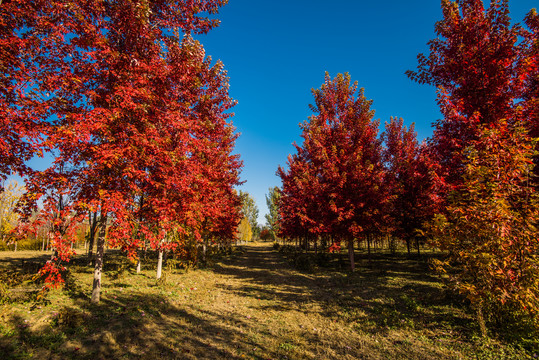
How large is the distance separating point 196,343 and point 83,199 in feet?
14.8

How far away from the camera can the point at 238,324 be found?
648 cm

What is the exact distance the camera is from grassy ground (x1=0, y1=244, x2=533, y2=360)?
4668 millimetres

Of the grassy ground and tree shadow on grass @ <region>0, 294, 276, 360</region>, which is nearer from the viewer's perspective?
tree shadow on grass @ <region>0, 294, 276, 360</region>

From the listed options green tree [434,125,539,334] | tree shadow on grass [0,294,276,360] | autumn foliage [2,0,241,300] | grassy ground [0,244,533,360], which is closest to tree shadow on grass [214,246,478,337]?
grassy ground [0,244,533,360]

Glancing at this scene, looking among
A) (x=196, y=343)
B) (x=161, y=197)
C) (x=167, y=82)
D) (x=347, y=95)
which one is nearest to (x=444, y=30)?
(x=347, y=95)

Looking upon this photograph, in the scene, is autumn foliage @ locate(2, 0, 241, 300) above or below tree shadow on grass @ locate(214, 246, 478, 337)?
above

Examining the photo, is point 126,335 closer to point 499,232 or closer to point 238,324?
point 238,324

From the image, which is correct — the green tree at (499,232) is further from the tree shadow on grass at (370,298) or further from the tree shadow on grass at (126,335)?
the tree shadow on grass at (126,335)

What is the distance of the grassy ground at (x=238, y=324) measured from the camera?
15.3 ft

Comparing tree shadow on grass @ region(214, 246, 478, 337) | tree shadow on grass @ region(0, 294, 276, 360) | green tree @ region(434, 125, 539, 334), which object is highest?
green tree @ region(434, 125, 539, 334)

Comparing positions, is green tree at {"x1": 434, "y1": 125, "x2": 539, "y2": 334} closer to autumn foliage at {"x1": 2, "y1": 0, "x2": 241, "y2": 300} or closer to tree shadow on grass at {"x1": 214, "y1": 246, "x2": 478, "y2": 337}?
tree shadow on grass at {"x1": 214, "y1": 246, "x2": 478, "y2": 337}

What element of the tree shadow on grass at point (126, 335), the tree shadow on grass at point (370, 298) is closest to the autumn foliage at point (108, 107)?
the tree shadow on grass at point (126, 335)

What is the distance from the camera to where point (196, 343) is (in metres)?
5.20

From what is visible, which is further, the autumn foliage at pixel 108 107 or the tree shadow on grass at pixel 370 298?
the tree shadow on grass at pixel 370 298
